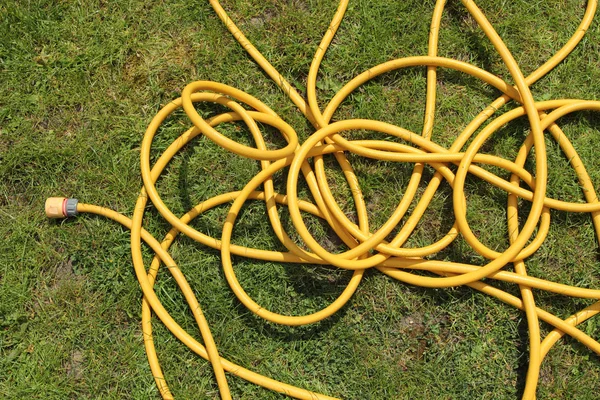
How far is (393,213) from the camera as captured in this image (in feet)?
7.03

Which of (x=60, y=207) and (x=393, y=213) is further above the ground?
(x=393, y=213)

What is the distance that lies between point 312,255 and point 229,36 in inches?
43.2

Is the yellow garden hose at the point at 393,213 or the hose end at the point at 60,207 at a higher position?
the yellow garden hose at the point at 393,213

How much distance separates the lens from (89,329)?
225 cm

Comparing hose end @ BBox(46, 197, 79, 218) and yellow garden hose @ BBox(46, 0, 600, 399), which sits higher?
yellow garden hose @ BBox(46, 0, 600, 399)

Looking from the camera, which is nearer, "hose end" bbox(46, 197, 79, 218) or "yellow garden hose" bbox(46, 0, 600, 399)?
"yellow garden hose" bbox(46, 0, 600, 399)

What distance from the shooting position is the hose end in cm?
224

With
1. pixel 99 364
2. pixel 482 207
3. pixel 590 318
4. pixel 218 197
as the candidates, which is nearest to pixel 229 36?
pixel 218 197

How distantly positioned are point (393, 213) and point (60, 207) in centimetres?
141

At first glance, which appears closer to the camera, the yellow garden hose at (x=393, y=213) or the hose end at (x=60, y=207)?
the yellow garden hose at (x=393, y=213)

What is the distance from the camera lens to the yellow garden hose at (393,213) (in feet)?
6.66

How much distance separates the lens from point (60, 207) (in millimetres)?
2242

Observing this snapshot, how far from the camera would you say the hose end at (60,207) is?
2.24 metres

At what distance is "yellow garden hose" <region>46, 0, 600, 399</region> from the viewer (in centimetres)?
203
